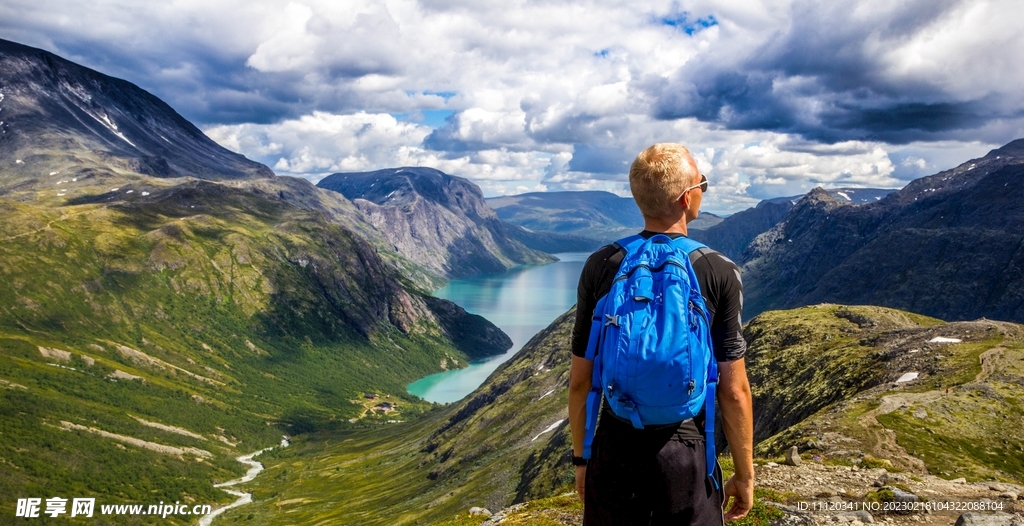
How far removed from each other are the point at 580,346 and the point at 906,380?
175 ft

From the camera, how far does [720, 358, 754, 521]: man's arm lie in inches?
325

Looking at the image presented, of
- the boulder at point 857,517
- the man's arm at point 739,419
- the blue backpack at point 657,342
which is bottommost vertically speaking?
the boulder at point 857,517

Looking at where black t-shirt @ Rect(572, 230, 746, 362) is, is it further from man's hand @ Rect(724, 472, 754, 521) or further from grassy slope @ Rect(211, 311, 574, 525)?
grassy slope @ Rect(211, 311, 574, 525)

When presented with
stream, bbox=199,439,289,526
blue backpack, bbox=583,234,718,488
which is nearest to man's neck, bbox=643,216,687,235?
blue backpack, bbox=583,234,718,488

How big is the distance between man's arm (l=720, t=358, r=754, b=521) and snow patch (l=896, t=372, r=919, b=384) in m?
50.8

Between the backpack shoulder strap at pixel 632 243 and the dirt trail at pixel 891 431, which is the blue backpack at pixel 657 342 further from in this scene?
the dirt trail at pixel 891 431

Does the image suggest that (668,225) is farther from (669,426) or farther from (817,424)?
Result: (817,424)

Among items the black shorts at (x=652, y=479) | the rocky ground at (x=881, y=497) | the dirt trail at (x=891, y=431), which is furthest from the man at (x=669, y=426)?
the dirt trail at (x=891, y=431)

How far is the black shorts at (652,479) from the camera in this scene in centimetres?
797

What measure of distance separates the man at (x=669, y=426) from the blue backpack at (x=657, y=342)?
345 mm

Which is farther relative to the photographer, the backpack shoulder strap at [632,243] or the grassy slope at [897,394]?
the grassy slope at [897,394]

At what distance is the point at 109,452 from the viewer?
6836 inches

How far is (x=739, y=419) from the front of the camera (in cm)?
844

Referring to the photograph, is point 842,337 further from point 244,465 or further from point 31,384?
point 31,384
